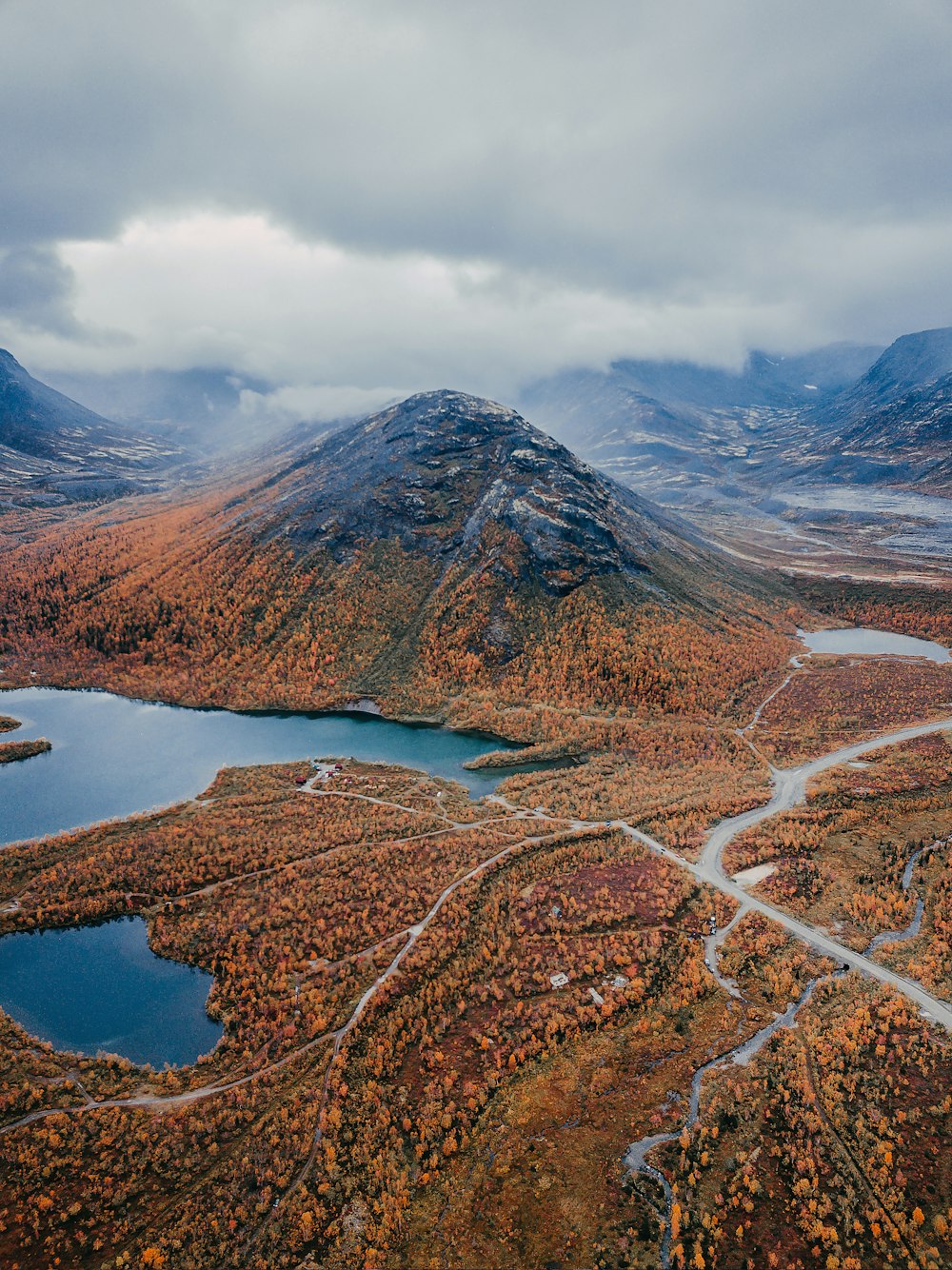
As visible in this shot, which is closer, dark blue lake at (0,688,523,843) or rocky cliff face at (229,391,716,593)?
dark blue lake at (0,688,523,843)

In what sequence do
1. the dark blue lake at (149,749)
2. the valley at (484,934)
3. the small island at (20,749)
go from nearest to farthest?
the valley at (484,934) → the dark blue lake at (149,749) → the small island at (20,749)

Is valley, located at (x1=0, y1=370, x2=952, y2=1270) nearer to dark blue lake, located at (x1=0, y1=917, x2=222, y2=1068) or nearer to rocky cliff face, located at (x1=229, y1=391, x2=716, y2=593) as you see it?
dark blue lake, located at (x1=0, y1=917, x2=222, y2=1068)

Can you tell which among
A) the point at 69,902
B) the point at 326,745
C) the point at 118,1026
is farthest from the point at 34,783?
the point at 118,1026

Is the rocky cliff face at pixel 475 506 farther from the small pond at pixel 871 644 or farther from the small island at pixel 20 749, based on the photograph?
the small island at pixel 20 749

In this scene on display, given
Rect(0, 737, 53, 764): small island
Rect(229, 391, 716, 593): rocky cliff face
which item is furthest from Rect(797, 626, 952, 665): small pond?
Rect(0, 737, 53, 764): small island

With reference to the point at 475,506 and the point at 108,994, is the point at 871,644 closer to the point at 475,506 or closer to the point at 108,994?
the point at 475,506

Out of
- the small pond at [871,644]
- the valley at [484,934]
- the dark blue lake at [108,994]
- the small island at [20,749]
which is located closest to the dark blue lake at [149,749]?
the valley at [484,934]
